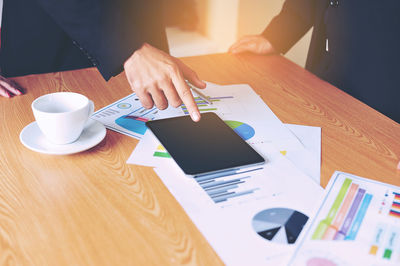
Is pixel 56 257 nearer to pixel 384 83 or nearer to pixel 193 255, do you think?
pixel 193 255

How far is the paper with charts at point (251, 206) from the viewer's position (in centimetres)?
50

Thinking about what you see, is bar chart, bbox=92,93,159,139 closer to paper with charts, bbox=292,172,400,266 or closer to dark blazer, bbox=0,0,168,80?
dark blazer, bbox=0,0,168,80

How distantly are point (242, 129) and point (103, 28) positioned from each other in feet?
1.24

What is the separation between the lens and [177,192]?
608 mm

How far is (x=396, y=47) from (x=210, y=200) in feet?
2.69

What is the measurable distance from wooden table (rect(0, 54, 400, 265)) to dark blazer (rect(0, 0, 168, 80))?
0.50 ft

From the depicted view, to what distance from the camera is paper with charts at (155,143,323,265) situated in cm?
50

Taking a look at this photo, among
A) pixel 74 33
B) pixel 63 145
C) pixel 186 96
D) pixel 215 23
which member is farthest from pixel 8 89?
pixel 215 23

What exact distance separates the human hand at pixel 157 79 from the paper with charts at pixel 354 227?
0.33 metres

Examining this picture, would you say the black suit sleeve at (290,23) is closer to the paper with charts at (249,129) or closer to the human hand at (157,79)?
the paper with charts at (249,129)

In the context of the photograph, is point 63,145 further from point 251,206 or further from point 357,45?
point 357,45

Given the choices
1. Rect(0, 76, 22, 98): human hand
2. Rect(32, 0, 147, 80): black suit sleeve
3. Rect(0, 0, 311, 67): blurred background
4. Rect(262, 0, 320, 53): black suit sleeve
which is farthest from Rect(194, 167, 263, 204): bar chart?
Rect(0, 0, 311, 67): blurred background

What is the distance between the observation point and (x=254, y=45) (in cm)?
129

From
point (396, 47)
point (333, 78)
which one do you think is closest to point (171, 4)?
point (333, 78)
